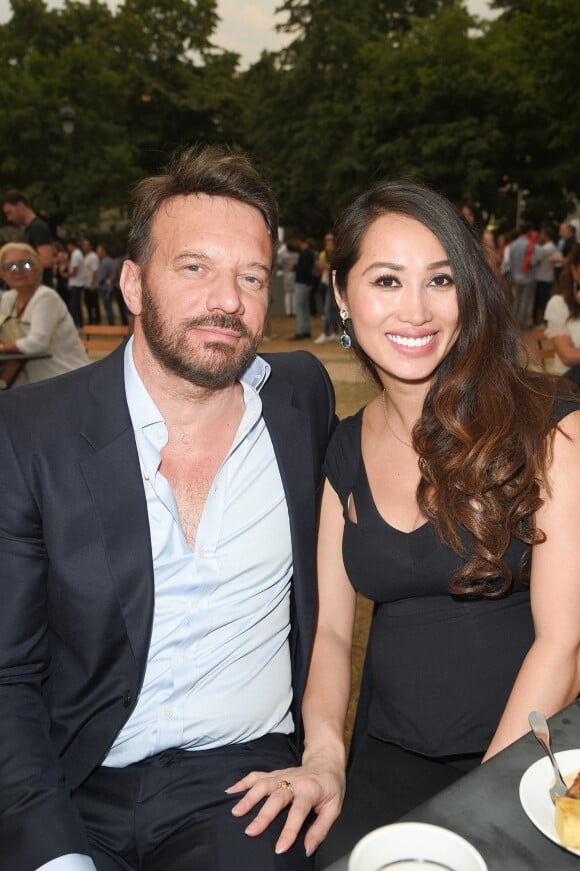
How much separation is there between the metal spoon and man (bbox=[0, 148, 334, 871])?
73 cm

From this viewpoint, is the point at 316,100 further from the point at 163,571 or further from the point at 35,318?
the point at 163,571

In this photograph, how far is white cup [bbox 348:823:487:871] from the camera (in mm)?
980

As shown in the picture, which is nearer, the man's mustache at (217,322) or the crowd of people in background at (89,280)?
the man's mustache at (217,322)

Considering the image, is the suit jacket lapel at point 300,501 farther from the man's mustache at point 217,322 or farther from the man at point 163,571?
the man's mustache at point 217,322

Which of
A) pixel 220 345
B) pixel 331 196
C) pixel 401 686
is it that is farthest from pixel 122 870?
pixel 331 196

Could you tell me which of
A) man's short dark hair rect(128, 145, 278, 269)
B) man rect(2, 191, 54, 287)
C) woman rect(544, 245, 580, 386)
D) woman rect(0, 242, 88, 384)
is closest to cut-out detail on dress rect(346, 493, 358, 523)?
man's short dark hair rect(128, 145, 278, 269)

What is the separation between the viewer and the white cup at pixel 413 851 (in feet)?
3.22

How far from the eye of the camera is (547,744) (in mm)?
1324

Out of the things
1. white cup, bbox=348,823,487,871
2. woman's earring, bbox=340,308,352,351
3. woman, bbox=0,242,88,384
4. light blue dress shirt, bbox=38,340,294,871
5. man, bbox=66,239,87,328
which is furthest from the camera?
man, bbox=66,239,87,328

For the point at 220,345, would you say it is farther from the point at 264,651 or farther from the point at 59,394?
the point at 264,651

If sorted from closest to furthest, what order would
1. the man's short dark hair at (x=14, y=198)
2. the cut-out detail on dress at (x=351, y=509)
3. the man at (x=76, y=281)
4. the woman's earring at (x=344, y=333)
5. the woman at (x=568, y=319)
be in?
the cut-out detail on dress at (x=351, y=509)
the woman's earring at (x=344, y=333)
the woman at (x=568, y=319)
the man's short dark hair at (x=14, y=198)
the man at (x=76, y=281)

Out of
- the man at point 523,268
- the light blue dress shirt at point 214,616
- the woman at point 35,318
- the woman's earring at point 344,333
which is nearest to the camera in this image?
the light blue dress shirt at point 214,616

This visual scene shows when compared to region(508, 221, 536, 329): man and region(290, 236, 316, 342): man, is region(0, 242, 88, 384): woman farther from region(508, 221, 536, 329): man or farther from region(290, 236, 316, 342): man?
region(508, 221, 536, 329): man

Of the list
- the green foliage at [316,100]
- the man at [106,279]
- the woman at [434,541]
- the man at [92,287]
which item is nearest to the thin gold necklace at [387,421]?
the woman at [434,541]
